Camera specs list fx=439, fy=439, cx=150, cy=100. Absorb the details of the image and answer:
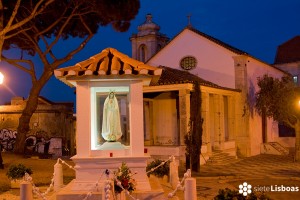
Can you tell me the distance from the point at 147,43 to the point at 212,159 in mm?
17962

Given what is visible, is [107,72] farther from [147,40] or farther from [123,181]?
[147,40]

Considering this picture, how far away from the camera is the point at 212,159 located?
24.1 meters

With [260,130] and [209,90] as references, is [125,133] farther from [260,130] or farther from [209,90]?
[260,130]

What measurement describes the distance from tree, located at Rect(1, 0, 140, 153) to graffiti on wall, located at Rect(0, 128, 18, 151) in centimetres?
586

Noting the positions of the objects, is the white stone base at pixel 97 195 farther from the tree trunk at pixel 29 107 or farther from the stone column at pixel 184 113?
the tree trunk at pixel 29 107

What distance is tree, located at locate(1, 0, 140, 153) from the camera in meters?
22.3

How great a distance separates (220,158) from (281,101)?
18.0ft

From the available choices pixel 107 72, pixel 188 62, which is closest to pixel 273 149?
pixel 188 62

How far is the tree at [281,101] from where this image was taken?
2573 centimetres

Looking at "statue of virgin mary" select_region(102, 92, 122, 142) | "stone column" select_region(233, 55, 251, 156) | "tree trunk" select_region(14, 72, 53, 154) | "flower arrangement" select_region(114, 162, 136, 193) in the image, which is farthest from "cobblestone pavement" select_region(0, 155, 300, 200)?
"tree trunk" select_region(14, 72, 53, 154)

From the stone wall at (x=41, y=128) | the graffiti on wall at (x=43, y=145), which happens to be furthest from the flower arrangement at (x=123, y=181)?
the graffiti on wall at (x=43, y=145)

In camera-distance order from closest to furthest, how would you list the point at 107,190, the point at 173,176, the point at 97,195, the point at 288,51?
the point at 107,190 → the point at 97,195 → the point at 173,176 → the point at 288,51

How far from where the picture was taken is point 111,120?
10.6m

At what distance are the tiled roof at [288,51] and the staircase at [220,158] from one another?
21.4 m
